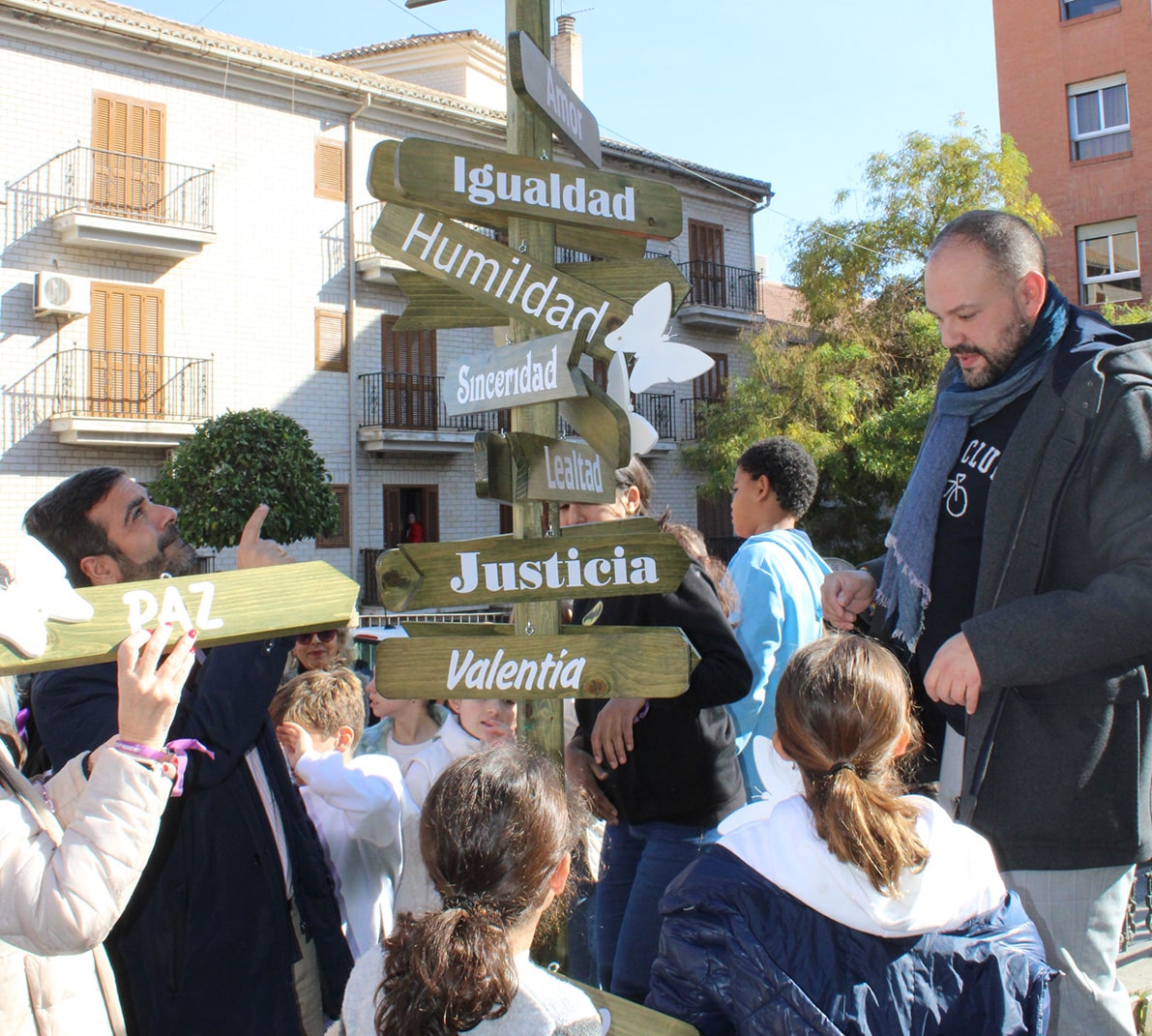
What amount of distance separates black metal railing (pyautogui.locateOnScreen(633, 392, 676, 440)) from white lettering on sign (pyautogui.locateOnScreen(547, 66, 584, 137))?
2093cm

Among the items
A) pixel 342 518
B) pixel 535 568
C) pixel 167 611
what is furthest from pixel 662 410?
pixel 167 611

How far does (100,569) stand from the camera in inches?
118

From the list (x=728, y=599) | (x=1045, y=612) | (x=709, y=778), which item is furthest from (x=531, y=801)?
(x=728, y=599)

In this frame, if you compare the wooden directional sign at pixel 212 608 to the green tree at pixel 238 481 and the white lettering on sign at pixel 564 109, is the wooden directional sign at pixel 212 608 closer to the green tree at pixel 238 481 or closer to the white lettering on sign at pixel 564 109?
the white lettering on sign at pixel 564 109

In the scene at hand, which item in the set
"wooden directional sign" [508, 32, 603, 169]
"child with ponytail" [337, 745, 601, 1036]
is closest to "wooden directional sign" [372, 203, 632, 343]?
"wooden directional sign" [508, 32, 603, 169]

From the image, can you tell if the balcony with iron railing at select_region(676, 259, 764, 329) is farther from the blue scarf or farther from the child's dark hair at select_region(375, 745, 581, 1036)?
the child's dark hair at select_region(375, 745, 581, 1036)

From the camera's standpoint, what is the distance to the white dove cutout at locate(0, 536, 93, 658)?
184cm

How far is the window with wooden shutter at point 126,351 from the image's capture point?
17.5 meters

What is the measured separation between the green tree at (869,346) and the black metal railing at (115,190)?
9691mm

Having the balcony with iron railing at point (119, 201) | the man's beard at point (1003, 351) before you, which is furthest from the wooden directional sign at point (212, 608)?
the balcony with iron railing at point (119, 201)

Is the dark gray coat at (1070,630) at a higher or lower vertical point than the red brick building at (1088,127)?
lower

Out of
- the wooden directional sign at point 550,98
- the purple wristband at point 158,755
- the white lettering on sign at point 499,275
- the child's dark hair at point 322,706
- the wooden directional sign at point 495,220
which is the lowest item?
the child's dark hair at point 322,706

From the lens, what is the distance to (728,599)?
3.70m

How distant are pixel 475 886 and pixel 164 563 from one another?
1.60 metres
